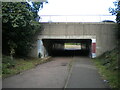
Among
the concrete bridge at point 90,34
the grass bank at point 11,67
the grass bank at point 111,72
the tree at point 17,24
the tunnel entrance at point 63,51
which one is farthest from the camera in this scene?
the tunnel entrance at point 63,51

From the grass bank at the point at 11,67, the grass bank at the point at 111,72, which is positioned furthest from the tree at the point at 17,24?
the grass bank at the point at 111,72

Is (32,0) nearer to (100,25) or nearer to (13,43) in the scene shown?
(13,43)

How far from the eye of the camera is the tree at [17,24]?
15.3 m

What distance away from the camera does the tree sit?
15328 millimetres

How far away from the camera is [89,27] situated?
2345cm

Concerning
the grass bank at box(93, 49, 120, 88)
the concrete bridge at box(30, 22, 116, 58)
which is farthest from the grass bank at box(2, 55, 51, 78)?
the concrete bridge at box(30, 22, 116, 58)

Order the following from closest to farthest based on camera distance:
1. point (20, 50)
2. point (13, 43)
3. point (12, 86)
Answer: point (12, 86) < point (13, 43) < point (20, 50)

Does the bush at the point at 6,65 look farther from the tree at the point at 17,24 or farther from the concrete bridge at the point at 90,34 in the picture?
the concrete bridge at the point at 90,34

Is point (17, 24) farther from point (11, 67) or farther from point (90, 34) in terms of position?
point (90, 34)

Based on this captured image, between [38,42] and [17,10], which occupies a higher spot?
[17,10]

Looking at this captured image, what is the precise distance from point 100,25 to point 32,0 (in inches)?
365

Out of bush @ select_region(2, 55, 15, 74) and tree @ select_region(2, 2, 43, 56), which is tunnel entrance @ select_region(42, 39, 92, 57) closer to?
tree @ select_region(2, 2, 43, 56)

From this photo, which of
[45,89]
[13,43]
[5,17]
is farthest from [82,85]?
[13,43]

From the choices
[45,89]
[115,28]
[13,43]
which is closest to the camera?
[45,89]
